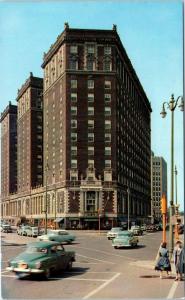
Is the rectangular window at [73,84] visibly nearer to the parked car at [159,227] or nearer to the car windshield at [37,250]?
the parked car at [159,227]

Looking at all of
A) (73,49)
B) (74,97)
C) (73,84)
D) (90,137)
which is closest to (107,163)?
(90,137)

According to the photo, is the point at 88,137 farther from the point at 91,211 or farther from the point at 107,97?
the point at 91,211

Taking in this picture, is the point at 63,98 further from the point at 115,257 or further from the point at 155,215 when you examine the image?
the point at 115,257

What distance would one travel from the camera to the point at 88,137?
195 ft

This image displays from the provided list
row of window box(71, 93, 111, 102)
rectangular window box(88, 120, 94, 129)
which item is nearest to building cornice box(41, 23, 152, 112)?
row of window box(71, 93, 111, 102)

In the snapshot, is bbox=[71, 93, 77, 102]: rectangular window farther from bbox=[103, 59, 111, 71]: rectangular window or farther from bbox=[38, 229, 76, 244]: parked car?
bbox=[38, 229, 76, 244]: parked car

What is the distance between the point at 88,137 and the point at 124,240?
28.3m

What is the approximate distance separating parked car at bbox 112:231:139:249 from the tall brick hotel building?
2423 millimetres

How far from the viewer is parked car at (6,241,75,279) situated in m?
19.8

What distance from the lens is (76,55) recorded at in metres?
59.1

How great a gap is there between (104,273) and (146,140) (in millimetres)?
12842

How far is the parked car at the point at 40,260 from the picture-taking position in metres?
19.8

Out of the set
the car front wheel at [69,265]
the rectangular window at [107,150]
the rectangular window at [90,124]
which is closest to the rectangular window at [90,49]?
the rectangular window at [90,124]

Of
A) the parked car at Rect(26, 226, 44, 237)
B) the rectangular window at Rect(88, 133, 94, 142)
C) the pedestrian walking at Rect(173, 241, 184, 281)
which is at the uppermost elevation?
the rectangular window at Rect(88, 133, 94, 142)
